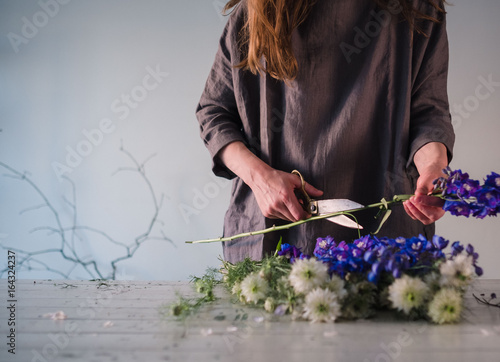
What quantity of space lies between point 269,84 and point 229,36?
166 millimetres

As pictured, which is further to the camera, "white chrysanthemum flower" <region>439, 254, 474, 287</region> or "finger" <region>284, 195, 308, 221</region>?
"finger" <region>284, 195, 308, 221</region>

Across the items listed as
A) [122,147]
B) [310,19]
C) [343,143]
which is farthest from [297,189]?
[122,147]

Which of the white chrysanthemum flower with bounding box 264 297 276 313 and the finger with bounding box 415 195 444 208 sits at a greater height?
the finger with bounding box 415 195 444 208

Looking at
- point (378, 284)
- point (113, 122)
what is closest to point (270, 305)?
point (378, 284)

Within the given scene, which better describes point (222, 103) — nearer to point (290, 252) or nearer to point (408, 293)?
point (290, 252)

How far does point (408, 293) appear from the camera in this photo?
1.68ft

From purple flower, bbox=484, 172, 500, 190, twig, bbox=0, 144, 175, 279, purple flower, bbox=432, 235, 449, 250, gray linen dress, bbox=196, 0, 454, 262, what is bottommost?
twig, bbox=0, 144, 175, 279

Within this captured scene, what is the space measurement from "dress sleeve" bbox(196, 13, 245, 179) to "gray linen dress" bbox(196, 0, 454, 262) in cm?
3

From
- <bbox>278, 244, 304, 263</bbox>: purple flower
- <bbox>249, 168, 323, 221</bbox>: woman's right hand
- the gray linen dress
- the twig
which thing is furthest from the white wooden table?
the twig

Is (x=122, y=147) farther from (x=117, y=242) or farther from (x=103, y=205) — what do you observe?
(x=117, y=242)

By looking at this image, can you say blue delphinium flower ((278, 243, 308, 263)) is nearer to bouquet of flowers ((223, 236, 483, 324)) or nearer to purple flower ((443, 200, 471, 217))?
bouquet of flowers ((223, 236, 483, 324))

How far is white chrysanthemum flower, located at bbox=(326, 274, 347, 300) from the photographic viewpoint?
0.53m

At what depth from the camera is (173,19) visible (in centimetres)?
228

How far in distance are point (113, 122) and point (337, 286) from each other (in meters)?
2.00
